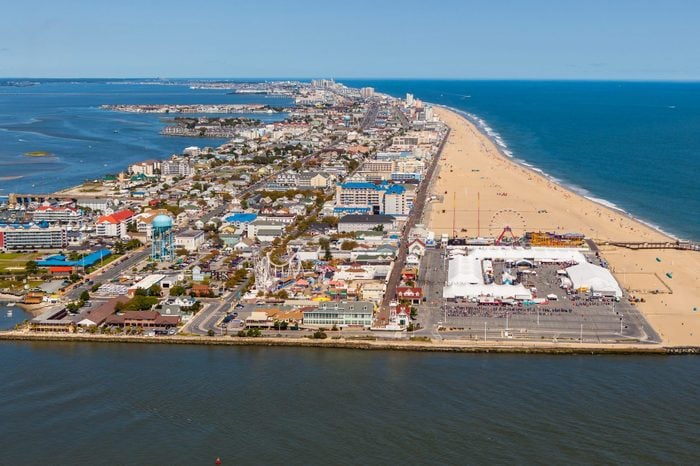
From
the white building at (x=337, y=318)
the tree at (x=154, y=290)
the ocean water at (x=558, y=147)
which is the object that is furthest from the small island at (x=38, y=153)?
the white building at (x=337, y=318)

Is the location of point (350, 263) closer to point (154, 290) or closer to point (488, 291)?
point (488, 291)


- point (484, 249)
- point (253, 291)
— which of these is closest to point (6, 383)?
point (253, 291)

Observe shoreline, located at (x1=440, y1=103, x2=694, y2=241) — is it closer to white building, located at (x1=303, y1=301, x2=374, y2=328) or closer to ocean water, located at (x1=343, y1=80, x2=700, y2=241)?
ocean water, located at (x1=343, y1=80, x2=700, y2=241)

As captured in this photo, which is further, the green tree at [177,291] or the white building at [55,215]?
the white building at [55,215]

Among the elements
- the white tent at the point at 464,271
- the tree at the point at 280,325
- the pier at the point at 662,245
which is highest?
the pier at the point at 662,245

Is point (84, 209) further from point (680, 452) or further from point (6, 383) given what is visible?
point (680, 452)

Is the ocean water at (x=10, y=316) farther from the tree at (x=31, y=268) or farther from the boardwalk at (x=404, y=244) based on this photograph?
the boardwalk at (x=404, y=244)
